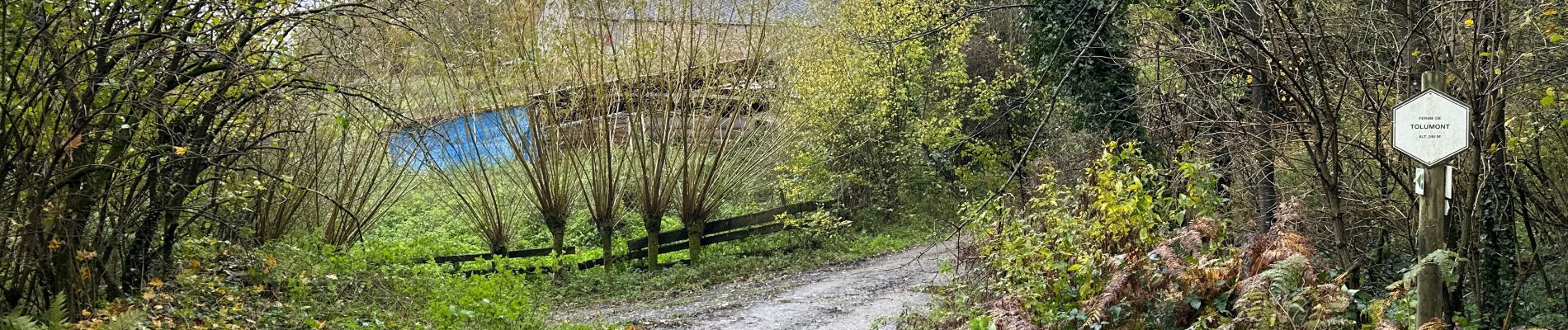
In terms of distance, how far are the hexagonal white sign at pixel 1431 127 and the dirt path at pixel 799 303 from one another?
5.78 meters

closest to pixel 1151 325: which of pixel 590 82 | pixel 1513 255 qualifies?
pixel 1513 255

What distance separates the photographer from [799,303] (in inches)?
503

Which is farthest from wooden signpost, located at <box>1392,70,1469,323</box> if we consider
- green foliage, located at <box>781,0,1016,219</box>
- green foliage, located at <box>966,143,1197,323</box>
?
green foliage, located at <box>781,0,1016,219</box>

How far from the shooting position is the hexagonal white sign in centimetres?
375

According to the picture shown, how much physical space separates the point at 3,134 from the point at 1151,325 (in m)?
5.43

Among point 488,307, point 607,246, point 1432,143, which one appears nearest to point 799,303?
point 607,246

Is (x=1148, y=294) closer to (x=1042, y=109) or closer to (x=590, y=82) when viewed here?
(x=590, y=82)

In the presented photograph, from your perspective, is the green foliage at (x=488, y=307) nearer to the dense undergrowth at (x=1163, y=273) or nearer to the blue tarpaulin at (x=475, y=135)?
the dense undergrowth at (x=1163, y=273)

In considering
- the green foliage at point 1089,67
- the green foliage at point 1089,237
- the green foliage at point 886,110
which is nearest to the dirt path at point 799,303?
the green foliage at point 1089,67

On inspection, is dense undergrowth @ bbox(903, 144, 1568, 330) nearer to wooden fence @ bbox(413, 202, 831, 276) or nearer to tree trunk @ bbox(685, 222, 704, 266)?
tree trunk @ bbox(685, 222, 704, 266)

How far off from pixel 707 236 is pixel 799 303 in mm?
4900

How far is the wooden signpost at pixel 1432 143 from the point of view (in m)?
3.76

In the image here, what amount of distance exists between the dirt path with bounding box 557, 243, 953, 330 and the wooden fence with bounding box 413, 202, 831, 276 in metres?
1.89

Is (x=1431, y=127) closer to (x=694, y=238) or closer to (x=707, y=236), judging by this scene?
(x=694, y=238)
